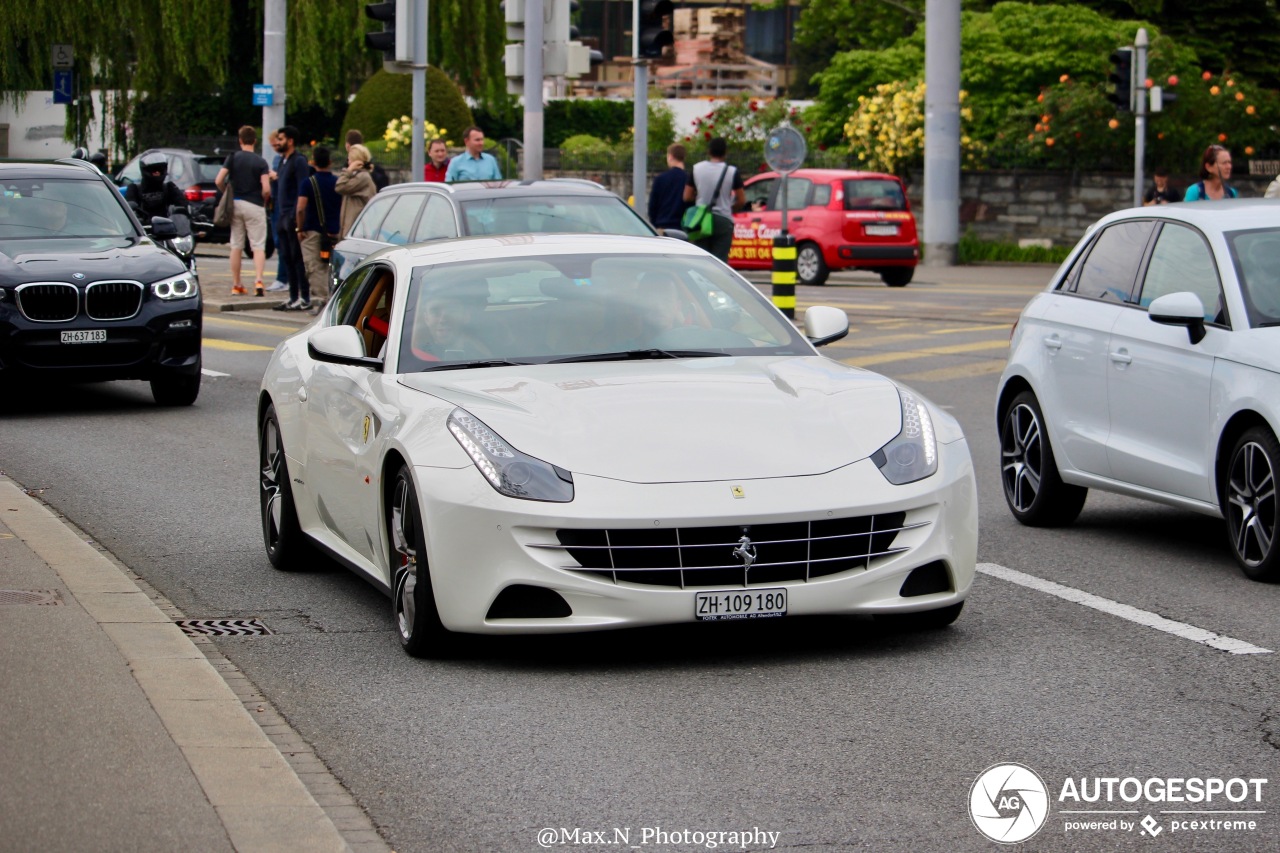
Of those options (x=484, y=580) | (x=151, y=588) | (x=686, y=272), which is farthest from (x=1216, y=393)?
(x=151, y=588)

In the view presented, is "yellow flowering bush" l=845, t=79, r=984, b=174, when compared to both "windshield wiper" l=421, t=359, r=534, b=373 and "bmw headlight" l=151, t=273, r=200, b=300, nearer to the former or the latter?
"bmw headlight" l=151, t=273, r=200, b=300

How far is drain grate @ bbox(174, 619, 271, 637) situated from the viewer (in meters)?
7.40

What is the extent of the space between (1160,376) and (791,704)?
11.6ft

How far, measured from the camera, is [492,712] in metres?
6.07

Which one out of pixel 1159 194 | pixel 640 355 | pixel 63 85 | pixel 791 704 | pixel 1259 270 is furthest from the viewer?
pixel 63 85

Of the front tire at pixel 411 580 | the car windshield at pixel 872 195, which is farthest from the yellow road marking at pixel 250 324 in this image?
the front tire at pixel 411 580

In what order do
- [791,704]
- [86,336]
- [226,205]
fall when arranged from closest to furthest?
[791,704] < [86,336] < [226,205]

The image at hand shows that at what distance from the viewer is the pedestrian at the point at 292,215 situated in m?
23.6

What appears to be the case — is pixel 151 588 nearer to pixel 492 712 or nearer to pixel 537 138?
pixel 492 712

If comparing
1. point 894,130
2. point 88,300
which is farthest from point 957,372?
point 894,130

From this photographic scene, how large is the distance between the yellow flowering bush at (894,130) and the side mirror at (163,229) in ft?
87.7

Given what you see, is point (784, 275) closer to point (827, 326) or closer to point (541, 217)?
point (541, 217)

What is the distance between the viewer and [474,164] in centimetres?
2258

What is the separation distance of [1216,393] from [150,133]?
4888 cm
